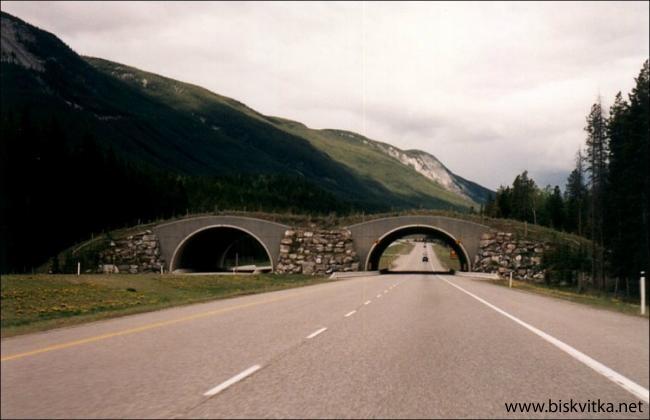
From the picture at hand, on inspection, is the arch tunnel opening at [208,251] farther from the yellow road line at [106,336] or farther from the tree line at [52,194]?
the yellow road line at [106,336]

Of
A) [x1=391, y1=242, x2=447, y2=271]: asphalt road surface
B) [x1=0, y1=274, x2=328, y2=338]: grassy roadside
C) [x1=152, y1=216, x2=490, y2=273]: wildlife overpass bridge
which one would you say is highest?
[x1=152, y1=216, x2=490, y2=273]: wildlife overpass bridge

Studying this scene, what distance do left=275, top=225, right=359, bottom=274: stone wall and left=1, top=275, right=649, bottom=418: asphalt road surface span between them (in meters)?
46.1

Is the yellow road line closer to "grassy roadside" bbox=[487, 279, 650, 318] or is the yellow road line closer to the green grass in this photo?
"grassy roadside" bbox=[487, 279, 650, 318]

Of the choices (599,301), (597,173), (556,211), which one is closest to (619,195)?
(597,173)

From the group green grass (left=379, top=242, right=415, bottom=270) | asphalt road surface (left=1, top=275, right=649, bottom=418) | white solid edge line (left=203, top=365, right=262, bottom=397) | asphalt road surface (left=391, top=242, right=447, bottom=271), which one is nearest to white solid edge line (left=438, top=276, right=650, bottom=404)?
asphalt road surface (left=1, top=275, right=649, bottom=418)

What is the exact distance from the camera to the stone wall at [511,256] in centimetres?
5809

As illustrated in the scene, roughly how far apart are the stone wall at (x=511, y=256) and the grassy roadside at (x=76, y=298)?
33.6m

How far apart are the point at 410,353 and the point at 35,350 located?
593 centimetres

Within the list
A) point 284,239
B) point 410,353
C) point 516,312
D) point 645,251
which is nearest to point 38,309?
point 410,353

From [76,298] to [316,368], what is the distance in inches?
619

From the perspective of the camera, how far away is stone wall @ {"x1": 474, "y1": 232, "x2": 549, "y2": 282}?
191 ft

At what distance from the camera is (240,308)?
1864 centimetres

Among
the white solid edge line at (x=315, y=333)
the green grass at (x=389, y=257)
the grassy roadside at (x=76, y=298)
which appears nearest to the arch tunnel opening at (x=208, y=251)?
the green grass at (x=389, y=257)

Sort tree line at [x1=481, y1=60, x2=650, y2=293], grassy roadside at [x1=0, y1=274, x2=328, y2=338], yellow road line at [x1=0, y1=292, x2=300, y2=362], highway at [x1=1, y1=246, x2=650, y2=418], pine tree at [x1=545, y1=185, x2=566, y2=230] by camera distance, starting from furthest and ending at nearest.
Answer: pine tree at [x1=545, y1=185, x2=566, y2=230], tree line at [x1=481, y1=60, x2=650, y2=293], grassy roadside at [x1=0, y1=274, x2=328, y2=338], yellow road line at [x1=0, y1=292, x2=300, y2=362], highway at [x1=1, y1=246, x2=650, y2=418]
